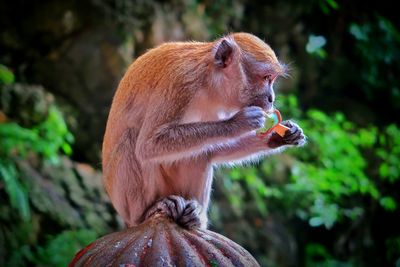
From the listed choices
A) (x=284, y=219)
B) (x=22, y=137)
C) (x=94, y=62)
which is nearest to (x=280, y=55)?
(x=284, y=219)

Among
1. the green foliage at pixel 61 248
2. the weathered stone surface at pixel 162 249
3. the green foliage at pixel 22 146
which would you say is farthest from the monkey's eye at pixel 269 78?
the green foliage at pixel 61 248

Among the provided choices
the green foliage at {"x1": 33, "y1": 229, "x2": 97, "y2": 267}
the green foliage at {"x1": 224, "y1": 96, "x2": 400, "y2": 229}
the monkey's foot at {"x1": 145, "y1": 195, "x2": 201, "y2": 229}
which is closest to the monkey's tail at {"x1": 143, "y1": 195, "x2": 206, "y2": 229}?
the monkey's foot at {"x1": 145, "y1": 195, "x2": 201, "y2": 229}

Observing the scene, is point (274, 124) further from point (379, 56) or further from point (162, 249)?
point (379, 56)

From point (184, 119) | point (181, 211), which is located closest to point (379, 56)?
point (184, 119)

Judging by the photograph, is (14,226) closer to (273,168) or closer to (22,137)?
(22,137)

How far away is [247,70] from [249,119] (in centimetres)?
44

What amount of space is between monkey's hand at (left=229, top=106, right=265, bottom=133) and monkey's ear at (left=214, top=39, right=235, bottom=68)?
0.40 metres

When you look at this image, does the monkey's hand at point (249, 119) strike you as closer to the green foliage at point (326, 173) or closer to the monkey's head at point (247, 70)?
the monkey's head at point (247, 70)

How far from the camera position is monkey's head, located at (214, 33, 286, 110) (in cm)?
383

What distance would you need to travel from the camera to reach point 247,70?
12.7 feet

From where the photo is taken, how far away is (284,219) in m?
8.39

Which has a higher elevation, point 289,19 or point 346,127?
point 289,19

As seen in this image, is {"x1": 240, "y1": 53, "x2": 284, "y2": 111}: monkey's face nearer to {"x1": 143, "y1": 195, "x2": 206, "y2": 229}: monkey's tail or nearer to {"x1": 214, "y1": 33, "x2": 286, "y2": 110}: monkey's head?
{"x1": 214, "y1": 33, "x2": 286, "y2": 110}: monkey's head

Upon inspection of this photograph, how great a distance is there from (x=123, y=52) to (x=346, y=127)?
3.06 metres
